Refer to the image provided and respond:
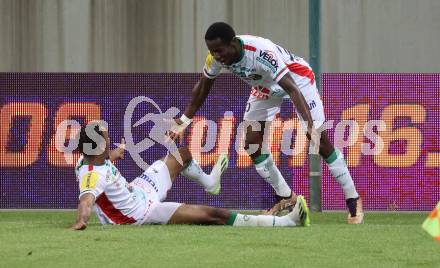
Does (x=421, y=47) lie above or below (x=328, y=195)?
above

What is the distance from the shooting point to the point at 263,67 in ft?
37.7

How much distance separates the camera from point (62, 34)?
1783 centimetres

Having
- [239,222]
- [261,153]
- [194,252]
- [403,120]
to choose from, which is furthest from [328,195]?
[194,252]

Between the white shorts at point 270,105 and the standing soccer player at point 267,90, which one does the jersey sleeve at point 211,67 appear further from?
the white shorts at point 270,105

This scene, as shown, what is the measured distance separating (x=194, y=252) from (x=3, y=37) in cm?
972

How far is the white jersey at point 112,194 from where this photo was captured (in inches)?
415

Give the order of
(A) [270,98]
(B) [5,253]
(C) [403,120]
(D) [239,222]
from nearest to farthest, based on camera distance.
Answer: (B) [5,253], (D) [239,222], (A) [270,98], (C) [403,120]

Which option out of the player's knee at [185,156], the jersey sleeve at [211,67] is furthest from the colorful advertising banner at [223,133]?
the player's knee at [185,156]

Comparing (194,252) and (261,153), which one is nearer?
(194,252)

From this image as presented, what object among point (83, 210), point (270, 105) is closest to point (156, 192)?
point (83, 210)

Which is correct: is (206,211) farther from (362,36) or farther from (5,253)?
(362,36)

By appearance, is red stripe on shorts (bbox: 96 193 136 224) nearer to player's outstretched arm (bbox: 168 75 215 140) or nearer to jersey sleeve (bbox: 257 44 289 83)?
player's outstretched arm (bbox: 168 75 215 140)

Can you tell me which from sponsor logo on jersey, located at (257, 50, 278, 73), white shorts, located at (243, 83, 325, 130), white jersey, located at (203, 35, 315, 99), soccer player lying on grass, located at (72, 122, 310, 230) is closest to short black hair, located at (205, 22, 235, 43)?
white jersey, located at (203, 35, 315, 99)

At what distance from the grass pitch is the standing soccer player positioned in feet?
3.30
